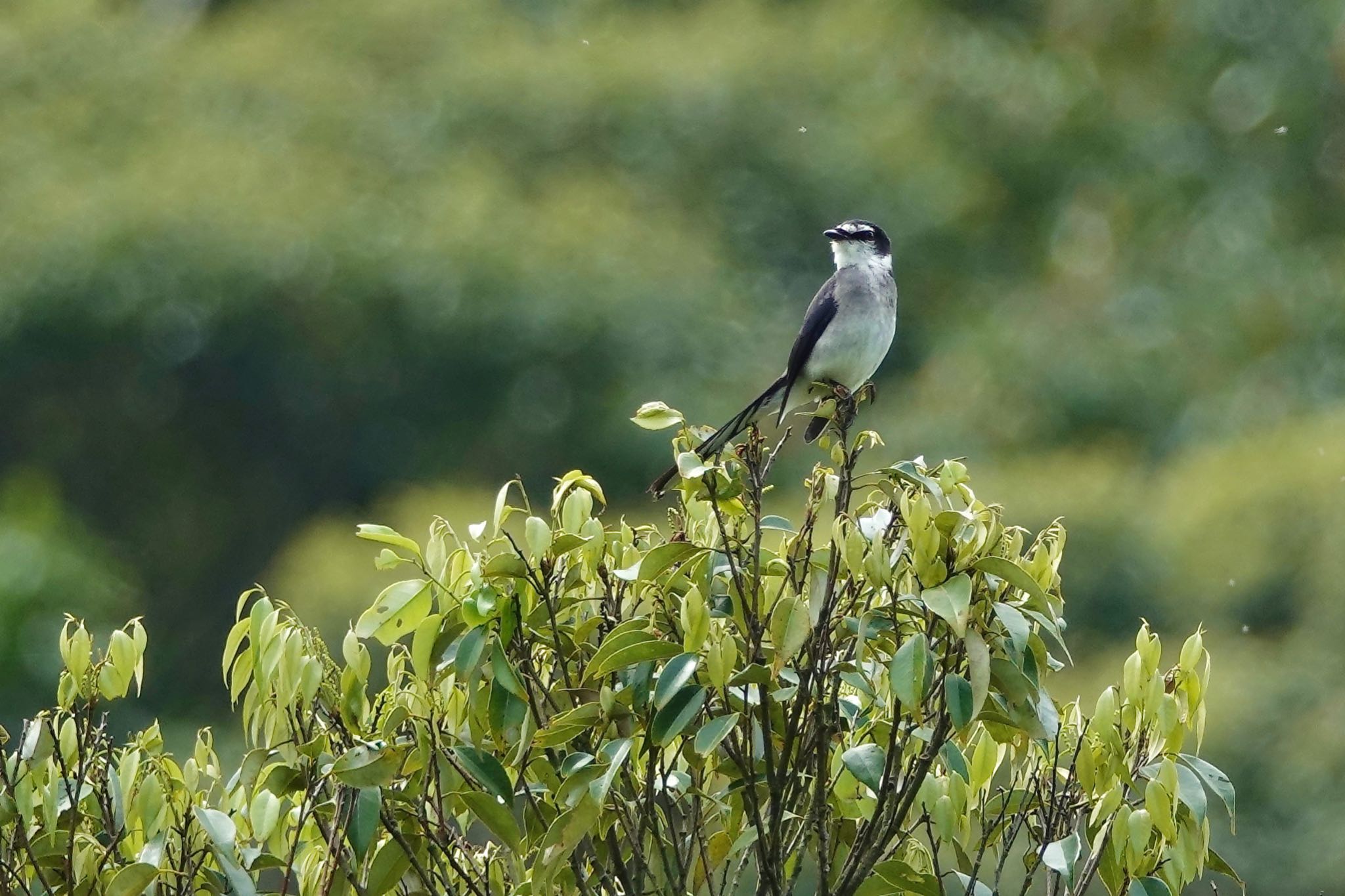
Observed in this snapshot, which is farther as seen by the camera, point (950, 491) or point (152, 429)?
point (152, 429)

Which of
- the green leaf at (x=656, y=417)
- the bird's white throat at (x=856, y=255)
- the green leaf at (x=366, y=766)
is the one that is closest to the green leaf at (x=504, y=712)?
the green leaf at (x=366, y=766)

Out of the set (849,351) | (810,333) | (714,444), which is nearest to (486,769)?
(714,444)

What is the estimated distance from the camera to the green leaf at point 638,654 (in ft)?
7.75

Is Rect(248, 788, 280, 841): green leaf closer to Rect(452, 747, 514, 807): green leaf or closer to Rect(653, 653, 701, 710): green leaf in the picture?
Rect(452, 747, 514, 807): green leaf

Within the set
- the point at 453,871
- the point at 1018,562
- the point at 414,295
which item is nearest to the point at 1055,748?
the point at 1018,562

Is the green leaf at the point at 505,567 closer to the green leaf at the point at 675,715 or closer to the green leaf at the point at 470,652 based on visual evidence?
the green leaf at the point at 470,652

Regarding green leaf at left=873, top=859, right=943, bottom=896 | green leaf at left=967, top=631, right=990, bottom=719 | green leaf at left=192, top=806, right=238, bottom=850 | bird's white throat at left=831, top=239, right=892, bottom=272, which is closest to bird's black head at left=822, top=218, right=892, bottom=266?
bird's white throat at left=831, top=239, right=892, bottom=272

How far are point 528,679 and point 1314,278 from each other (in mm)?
14851

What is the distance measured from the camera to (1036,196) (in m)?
19.1

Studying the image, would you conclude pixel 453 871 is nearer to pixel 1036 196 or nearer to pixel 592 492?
pixel 592 492

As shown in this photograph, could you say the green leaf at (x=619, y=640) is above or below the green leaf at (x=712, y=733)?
above

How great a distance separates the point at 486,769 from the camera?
8.02 ft

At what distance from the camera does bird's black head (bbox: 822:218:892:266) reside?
5363 mm

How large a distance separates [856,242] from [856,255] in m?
0.10
